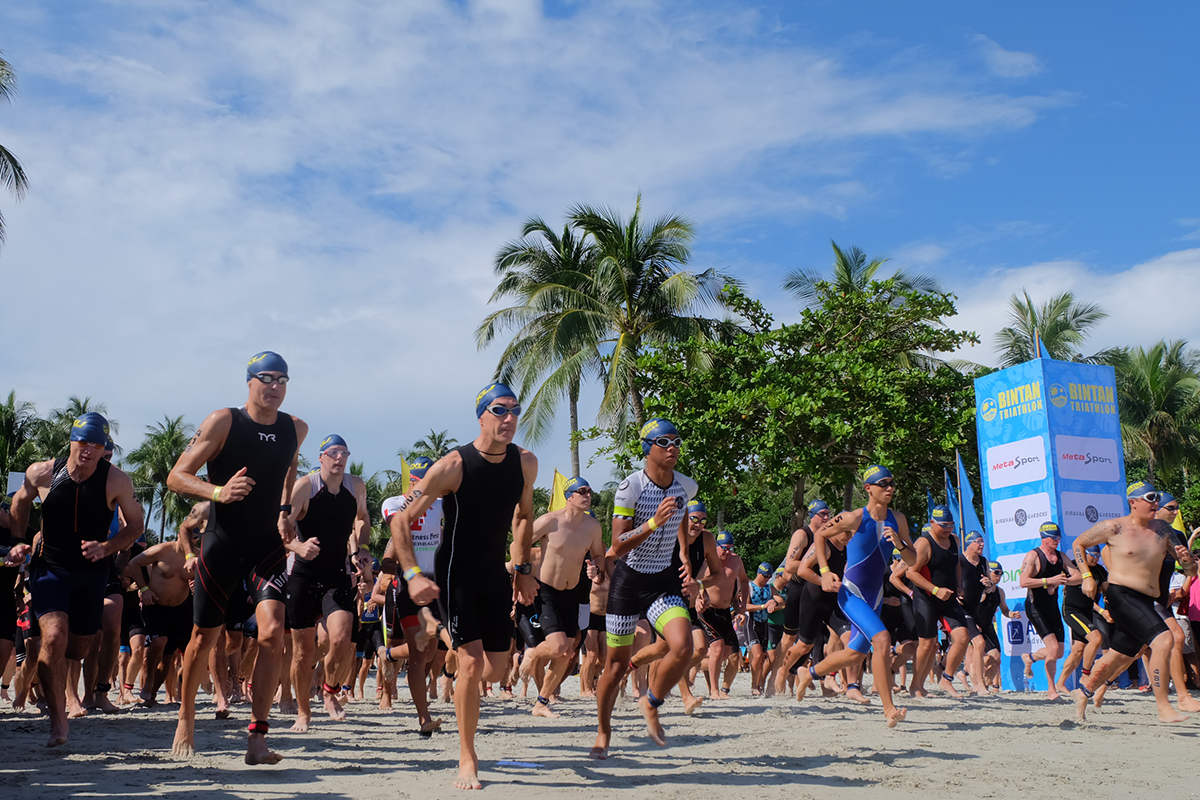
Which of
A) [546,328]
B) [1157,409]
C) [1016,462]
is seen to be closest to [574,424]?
[546,328]

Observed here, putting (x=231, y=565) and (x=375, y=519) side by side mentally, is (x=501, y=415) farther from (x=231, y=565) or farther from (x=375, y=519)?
(x=375, y=519)

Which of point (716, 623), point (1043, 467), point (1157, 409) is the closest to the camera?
point (716, 623)

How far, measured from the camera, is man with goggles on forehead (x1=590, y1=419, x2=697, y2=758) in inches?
259

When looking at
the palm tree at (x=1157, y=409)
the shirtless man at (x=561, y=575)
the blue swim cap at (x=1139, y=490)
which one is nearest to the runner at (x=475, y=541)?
the shirtless man at (x=561, y=575)

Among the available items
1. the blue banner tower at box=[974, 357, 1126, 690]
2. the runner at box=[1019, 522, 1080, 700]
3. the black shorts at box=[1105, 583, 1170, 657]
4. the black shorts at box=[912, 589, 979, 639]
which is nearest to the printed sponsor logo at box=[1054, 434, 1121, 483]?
the blue banner tower at box=[974, 357, 1126, 690]

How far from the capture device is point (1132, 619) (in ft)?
29.4

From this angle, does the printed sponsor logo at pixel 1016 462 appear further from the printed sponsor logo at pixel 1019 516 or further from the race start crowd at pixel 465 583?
the race start crowd at pixel 465 583

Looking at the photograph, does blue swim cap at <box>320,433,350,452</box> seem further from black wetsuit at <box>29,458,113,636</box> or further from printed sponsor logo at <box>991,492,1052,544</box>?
printed sponsor logo at <box>991,492,1052,544</box>

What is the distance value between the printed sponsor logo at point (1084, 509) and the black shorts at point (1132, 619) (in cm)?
735

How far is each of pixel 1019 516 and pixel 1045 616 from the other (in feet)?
12.5

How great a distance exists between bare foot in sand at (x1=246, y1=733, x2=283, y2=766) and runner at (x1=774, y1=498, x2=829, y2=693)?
6777 millimetres

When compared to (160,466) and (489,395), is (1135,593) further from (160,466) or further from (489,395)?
(160,466)

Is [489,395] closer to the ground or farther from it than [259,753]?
farther from it

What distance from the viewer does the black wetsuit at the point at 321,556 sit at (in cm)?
779
